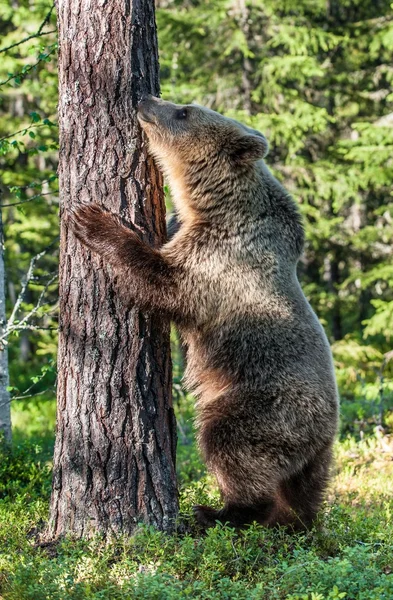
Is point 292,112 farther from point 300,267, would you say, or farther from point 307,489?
point 307,489

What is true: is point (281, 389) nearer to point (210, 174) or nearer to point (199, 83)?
point (210, 174)

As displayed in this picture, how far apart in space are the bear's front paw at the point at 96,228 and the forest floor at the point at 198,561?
1689mm

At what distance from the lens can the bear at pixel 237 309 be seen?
4.41m

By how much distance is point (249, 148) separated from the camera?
4879 mm

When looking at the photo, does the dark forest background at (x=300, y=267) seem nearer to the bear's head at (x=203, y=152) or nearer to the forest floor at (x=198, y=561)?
the forest floor at (x=198, y=561)

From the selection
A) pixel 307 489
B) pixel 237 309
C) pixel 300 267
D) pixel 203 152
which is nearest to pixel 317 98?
pixel 300 267

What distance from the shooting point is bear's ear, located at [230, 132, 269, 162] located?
4.84 metres

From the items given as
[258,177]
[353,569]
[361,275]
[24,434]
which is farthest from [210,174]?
[361,275]

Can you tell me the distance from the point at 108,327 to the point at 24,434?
248 inches

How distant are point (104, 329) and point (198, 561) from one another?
1.42m

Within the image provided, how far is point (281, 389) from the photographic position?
4.52 m

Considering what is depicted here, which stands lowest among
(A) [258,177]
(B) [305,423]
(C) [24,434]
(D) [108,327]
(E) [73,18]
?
(C) [24,434]

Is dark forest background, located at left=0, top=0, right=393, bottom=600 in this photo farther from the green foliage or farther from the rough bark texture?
the rough bark texture

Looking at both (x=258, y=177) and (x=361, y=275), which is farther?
(x=361, y=275)
